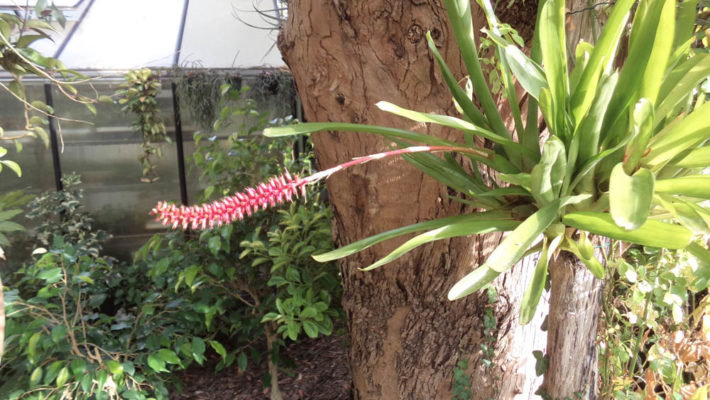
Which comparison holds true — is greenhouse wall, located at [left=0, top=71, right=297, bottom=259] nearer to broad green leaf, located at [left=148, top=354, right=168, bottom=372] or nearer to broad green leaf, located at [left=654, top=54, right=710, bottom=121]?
broad green leaf, located at [left=148, top=354, right=168, bottom=372]

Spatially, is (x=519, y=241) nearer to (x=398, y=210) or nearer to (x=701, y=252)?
(x=701, y=252)

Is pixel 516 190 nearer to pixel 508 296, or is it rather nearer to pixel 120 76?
pixel 508 296

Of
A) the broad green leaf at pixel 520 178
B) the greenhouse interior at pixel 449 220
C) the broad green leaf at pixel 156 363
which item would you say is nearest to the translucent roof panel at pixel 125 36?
the greenhouse interior at pixel 449 220

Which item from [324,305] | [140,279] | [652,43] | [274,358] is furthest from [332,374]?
[652,43]

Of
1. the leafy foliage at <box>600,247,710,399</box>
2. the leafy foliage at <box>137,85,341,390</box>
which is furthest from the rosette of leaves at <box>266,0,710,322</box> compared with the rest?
the leafy foliage at <box>137,85,341,390</box>

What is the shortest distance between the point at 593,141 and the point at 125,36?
4143 mm

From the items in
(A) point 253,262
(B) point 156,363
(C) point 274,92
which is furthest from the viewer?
(C) point 274,92

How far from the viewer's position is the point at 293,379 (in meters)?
2.80

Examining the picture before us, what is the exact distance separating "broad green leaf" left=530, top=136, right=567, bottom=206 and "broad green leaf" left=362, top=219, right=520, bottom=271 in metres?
0.09

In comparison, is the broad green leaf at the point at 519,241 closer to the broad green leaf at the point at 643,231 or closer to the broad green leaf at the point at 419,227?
the broad green leaf at the point at 643,231

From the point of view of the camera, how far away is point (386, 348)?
1443mm

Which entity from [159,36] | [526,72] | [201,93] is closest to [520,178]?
[526,72]

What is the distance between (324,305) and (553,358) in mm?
1102

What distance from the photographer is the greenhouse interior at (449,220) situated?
68 cm
